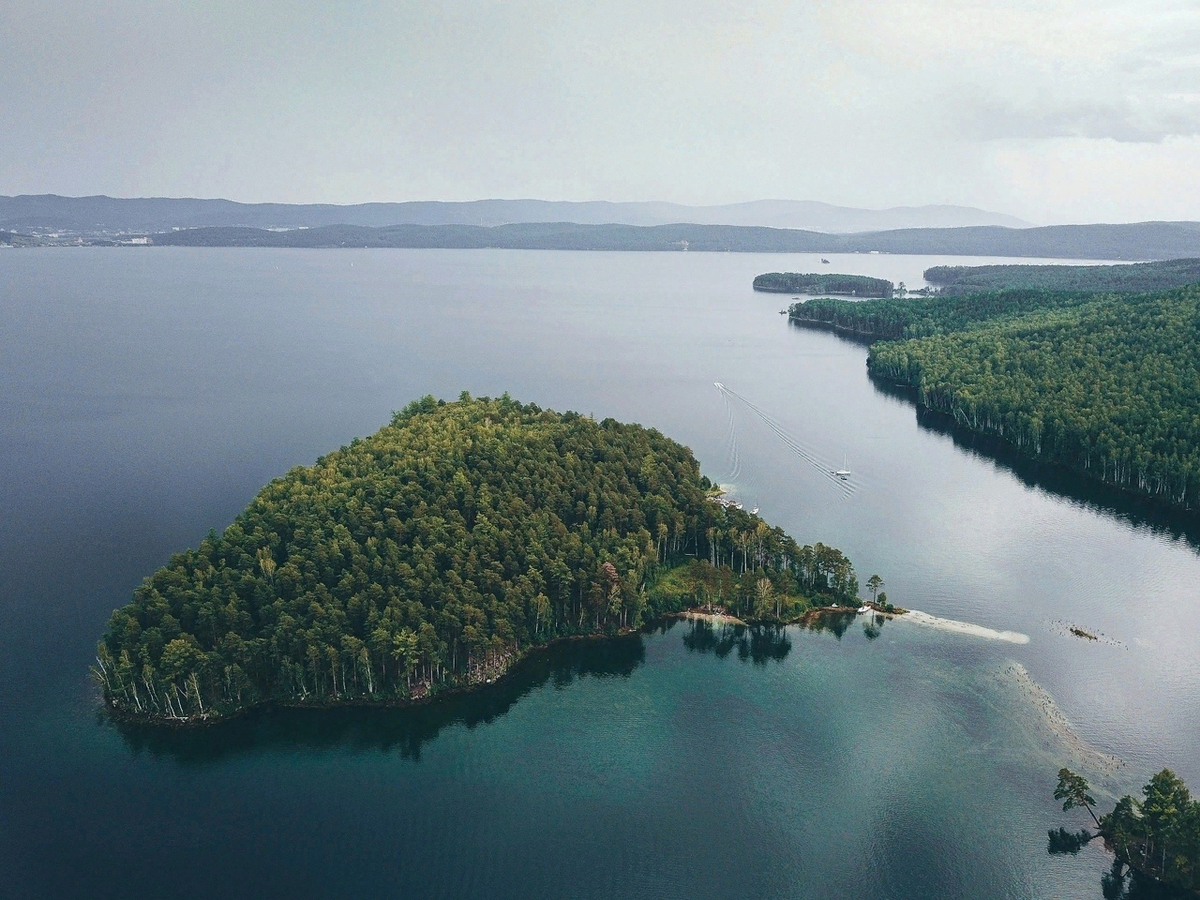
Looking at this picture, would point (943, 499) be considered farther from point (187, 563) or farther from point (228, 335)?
point (228, 335)

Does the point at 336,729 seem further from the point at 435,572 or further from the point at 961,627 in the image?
the point at 961,627

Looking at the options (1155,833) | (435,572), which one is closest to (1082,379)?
(1155,833)

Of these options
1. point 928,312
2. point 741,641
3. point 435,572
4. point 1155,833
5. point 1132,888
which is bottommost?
point 1132,888

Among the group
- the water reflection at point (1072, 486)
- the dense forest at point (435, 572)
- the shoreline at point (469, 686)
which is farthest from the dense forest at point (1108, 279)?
the shoreline at point (469, 686)

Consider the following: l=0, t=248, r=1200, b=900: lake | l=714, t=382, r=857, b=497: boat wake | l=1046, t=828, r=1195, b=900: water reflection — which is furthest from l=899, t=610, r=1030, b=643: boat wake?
l=714, t=382, r=857, b=497: boat wake

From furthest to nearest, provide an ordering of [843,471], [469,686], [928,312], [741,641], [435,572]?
[928,312], [843,471], [741,641], [435,572], [469,686]

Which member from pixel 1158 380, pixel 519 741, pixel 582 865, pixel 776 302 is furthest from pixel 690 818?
pixel 776 302

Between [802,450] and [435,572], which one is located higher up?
[802,450]
